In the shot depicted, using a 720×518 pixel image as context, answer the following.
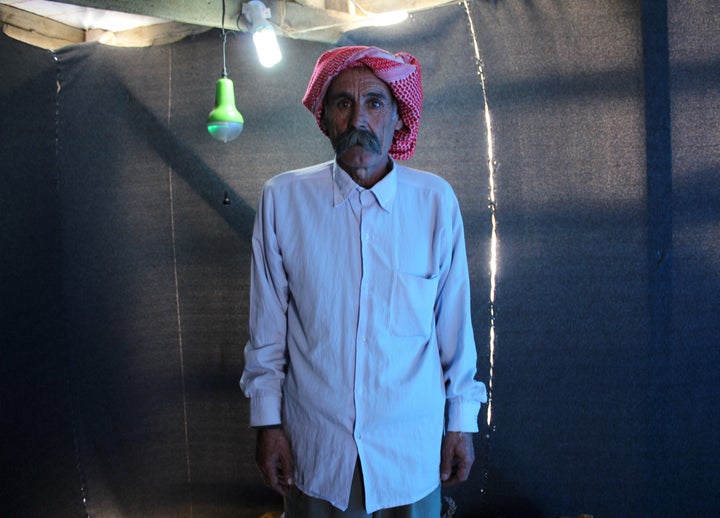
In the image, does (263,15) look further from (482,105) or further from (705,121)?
(705,121)

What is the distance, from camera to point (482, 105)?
2510 mm

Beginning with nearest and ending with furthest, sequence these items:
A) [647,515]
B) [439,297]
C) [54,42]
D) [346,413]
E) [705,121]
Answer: [346,413]
[439,297]
[705,121]
[647,515]
[54,42]

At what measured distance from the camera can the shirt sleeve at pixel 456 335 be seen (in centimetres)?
156

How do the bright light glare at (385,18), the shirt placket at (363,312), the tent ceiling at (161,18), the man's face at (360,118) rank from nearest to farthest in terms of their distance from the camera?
the shirt placket at (363,312)
the man's face at (360,118)
the tent ceiling at (161,18)
the bright light glare at (385,18)

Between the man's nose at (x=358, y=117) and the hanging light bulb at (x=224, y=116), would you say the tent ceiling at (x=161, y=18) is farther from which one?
the man's nose at (x=358, y=117)

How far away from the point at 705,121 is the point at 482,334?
128 cm

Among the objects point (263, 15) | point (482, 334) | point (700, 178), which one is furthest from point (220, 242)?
point (700, 178)

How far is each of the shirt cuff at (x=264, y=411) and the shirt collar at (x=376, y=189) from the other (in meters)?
0.55

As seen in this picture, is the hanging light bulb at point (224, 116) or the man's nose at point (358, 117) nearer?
the man's nose at point (358, 117)

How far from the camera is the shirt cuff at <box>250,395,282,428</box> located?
58.4 inches

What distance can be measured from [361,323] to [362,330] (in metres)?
0.02

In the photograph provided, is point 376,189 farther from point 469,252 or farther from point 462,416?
point 469,252

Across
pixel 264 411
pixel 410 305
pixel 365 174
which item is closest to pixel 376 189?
pixel 365 174

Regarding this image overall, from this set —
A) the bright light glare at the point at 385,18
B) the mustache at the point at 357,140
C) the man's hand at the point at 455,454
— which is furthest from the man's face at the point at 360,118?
the bright light glare at the point at 385,18
